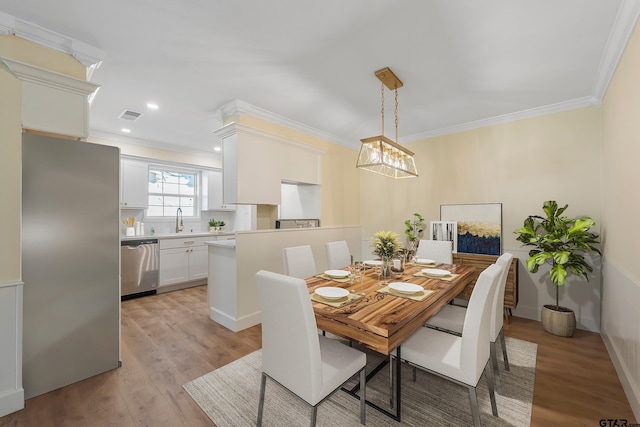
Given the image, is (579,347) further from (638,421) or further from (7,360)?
(7,360)

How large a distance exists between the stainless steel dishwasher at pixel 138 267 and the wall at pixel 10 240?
8.12 feet

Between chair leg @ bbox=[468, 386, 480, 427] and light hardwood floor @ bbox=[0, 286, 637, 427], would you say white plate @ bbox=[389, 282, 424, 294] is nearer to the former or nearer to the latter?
chair leg @ bbox=[468, 386, 480, 427]

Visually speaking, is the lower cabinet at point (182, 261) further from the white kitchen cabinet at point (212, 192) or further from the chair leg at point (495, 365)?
the chair leg at point (495, 365)

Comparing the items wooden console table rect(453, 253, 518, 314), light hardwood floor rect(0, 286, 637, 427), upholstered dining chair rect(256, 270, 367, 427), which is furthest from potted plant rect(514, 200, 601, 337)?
upholstered dining chair rect(256, 270, 367, 427)

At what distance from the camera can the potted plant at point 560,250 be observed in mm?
2833

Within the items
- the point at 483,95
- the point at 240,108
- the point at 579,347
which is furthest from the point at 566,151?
the point at 240,108

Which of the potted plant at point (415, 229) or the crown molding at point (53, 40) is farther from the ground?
the crown molding at point (53, 40)

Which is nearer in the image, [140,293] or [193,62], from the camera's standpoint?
[193,62]

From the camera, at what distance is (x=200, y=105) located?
333 centimetres

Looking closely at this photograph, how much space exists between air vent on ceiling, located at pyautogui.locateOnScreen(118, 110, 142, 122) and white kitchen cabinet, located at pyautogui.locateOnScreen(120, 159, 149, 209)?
1230mm

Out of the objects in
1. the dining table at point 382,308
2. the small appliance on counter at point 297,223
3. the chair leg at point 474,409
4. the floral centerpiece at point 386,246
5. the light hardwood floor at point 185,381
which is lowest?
the light hardwood floor at point 185,381

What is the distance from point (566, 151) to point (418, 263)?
2354 millimetres

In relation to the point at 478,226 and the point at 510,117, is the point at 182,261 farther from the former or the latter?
the point at 510,117

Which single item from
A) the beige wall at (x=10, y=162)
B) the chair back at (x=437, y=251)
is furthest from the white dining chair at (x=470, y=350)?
the beige wall at (x=10, y=162)
